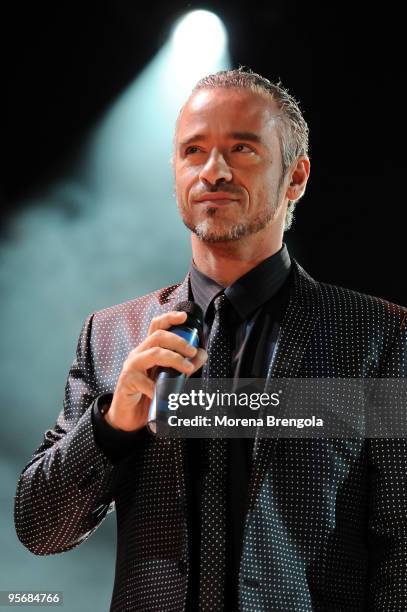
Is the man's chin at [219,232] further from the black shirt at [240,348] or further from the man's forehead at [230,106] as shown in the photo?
the man's forehead at [230,106]

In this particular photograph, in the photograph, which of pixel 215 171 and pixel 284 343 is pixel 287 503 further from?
pixel 215 171

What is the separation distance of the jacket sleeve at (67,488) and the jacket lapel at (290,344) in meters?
0.24

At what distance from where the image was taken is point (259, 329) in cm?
168

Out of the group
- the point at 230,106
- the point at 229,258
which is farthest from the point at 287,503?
the point at 230,106

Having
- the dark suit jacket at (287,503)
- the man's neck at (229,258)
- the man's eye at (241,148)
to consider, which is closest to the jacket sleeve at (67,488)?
the dark suit jacket at (287,503)

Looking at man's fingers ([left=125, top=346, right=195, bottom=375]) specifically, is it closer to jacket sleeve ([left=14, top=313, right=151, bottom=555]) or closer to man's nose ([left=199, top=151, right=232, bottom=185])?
jacket sleeve ([left=14, top=313, right=151, bottom=555])

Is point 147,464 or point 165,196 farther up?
point 165,196

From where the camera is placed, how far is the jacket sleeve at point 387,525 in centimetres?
146

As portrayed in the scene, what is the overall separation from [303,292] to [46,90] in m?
1.99

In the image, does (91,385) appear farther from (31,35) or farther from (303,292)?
(31,35)

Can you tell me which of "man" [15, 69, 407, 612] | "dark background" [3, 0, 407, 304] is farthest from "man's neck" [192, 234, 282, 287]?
"dark background" [3, 0, 407, 304]

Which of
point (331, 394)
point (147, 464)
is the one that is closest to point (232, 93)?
point (331, 394)

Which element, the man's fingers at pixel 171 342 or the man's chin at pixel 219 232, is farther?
the man's chin at pixel 219 232

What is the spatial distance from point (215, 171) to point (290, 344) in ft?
1.22
